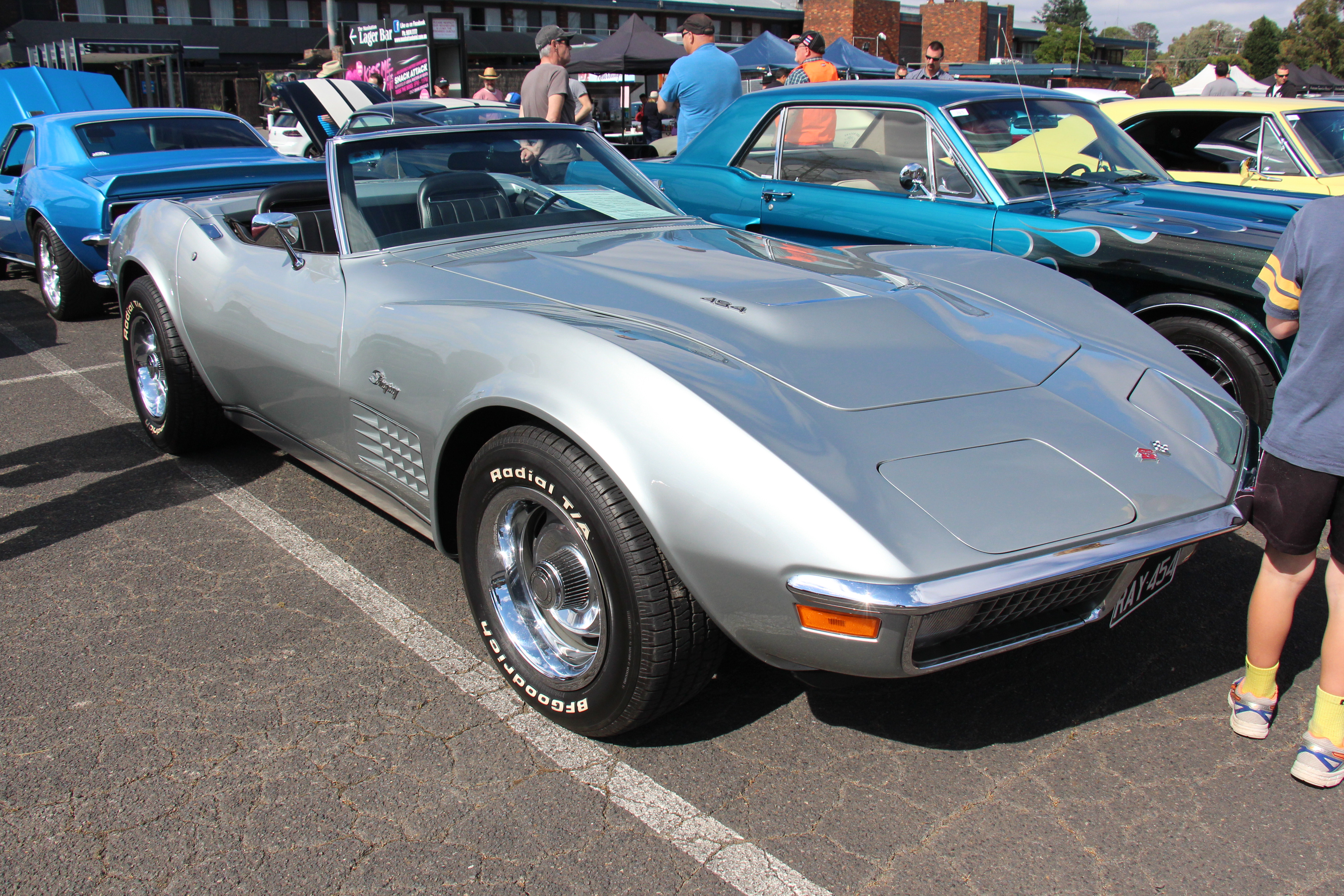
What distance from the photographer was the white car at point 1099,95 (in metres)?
5.73

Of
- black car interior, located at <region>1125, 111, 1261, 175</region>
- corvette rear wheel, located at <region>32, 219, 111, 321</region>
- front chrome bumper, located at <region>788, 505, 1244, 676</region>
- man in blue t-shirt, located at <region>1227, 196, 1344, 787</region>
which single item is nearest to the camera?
front chrome bumper, located at <region>788, 505, 1244, 676</region>

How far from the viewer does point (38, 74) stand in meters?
10.7

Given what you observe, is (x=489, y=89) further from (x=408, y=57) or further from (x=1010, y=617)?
(x=1010, y=617)

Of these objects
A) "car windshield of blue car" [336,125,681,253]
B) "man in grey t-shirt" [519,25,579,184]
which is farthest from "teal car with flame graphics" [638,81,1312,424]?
"man in grey t-shirt" [519,25,579,184]

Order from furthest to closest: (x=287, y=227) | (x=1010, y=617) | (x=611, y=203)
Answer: (x=611, y=203), (x=287, y=227), (x=1010, y=617)

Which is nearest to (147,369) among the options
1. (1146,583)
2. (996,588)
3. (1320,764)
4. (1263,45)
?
(996,588)

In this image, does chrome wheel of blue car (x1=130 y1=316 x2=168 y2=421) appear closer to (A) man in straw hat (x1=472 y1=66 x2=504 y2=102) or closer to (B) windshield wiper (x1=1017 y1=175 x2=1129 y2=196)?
(B) windshield wiper (x1=1017 y1=175 x2=1129 y2=196)

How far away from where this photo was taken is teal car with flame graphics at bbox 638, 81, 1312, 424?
13.0 ft

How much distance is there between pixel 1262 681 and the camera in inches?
95.6

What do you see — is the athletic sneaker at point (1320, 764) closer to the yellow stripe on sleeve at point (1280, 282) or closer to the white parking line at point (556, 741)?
the yellow stripe on sleeve at point (1280, 282)

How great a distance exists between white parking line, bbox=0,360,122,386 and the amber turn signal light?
5.33m

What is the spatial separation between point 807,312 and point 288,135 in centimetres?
1688

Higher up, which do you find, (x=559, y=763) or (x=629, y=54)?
(x=629, y=54)

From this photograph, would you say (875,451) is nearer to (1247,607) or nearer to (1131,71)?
(1247,607)
